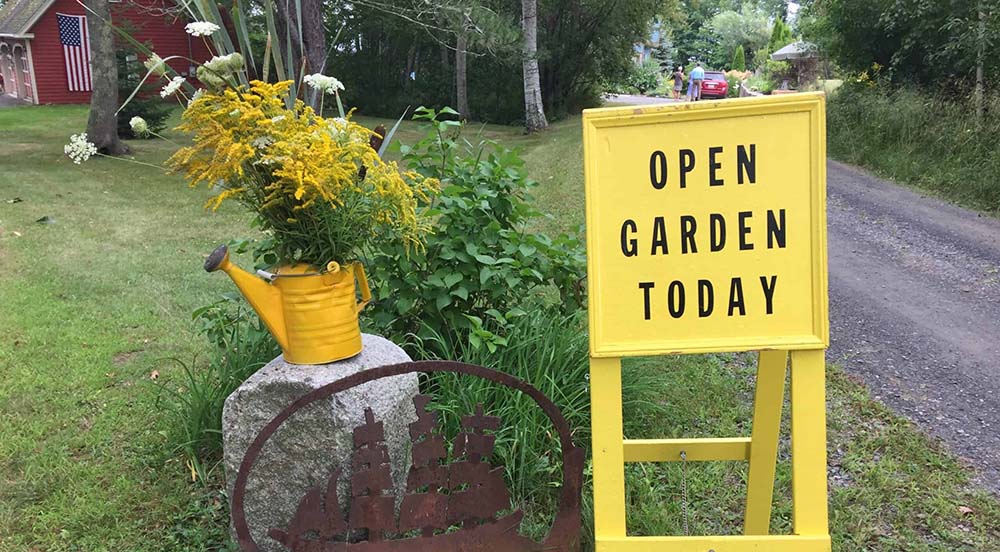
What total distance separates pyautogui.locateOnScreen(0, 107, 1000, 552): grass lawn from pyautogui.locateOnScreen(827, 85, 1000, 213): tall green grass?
6943 millimetres

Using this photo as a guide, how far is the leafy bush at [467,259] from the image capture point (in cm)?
312

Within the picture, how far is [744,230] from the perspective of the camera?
179 centimetres

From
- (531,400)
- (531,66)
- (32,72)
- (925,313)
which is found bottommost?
(925,313)

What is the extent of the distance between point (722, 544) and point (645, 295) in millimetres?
634

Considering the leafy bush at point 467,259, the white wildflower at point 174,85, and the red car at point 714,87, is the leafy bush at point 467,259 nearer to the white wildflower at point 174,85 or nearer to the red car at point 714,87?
the white wildflower at point 174,85

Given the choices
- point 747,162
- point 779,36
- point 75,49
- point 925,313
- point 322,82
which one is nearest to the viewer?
point 747,162

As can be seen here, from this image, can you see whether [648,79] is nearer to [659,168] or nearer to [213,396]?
[213,396]

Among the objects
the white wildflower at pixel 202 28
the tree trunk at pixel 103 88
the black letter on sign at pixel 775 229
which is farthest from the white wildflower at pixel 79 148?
the tree trunk at pixel 103 88

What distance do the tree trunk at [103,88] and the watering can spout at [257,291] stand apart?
12.0m

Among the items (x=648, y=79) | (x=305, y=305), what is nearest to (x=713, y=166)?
(x=305, y=305)

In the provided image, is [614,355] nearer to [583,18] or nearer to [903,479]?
[903,479]

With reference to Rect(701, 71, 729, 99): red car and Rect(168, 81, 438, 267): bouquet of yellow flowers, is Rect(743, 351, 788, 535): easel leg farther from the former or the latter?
Rect(701, 71, 729, 99): red car

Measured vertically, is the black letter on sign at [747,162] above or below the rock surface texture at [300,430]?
above

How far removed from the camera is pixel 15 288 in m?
5.54
